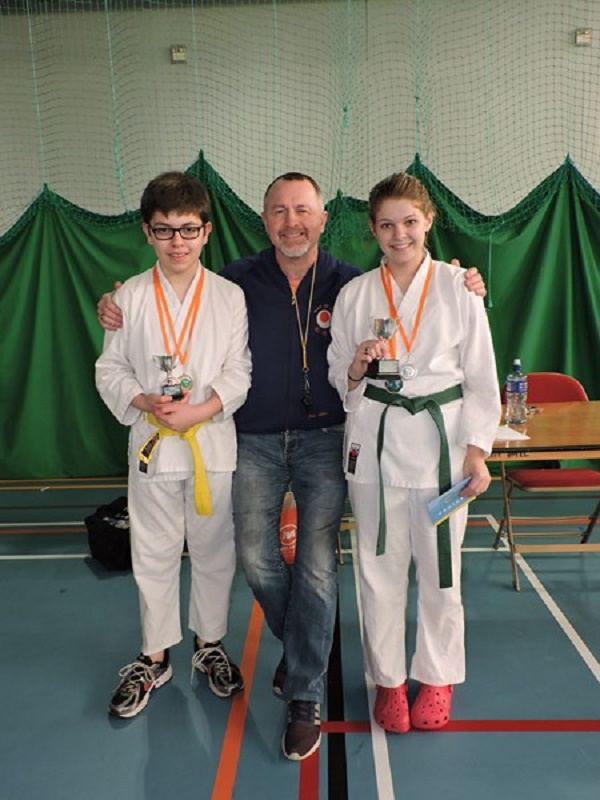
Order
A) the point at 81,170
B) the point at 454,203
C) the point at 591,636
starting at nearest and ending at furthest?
the point at 591,636, the point at 454,203, the point at 81,170

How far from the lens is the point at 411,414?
2297mm

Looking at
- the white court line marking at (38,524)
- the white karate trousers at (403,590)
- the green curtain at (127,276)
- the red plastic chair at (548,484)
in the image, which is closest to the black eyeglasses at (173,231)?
the white karate trousers at (403,590)

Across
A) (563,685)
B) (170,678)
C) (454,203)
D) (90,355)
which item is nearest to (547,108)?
(454,203)

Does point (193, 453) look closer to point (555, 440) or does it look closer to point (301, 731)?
point (301, 731)

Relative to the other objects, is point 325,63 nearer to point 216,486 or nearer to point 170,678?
point 216,486

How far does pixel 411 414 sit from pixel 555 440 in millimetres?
1193

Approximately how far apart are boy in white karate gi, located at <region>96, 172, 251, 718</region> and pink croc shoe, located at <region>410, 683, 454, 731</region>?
0.93m

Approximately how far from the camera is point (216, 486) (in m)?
2.54

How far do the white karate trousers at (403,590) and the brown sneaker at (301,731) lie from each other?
28 centimetres

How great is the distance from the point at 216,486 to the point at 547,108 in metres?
5.09

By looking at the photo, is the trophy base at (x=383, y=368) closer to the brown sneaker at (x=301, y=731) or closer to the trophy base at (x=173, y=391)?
the trophy base at (x=173, y=391)

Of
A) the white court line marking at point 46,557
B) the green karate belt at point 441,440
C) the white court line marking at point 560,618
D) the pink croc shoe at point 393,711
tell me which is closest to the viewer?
the green karate belt at point 441,440

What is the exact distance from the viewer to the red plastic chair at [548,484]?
3.78m

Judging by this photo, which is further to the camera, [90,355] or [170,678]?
[90,355]
